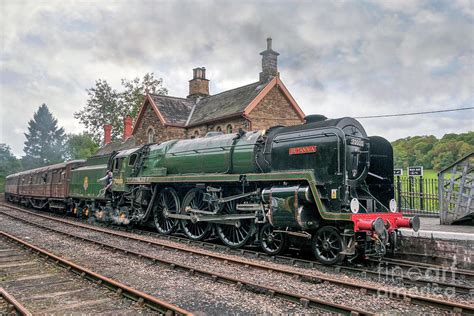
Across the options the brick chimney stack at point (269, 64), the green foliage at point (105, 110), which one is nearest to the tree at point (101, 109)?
the green foliage at point (105, 110)

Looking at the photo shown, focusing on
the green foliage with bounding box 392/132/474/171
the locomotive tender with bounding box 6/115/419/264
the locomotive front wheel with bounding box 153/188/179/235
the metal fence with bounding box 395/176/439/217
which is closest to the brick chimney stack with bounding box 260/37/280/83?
the green foliage with bounding box 392/132/474/171

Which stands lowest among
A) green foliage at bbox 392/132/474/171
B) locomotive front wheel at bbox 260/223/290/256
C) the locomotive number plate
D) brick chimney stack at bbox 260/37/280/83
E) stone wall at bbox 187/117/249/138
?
locomotive front wheel at bbox 260/223/290/256

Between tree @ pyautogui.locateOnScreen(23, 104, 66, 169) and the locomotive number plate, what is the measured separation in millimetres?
77020

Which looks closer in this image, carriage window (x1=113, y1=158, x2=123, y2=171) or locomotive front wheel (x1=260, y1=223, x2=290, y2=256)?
locomotive front wheel (x1=260, y1=223, x2=290, y2=256)

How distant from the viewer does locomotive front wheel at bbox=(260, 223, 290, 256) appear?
30.6ft

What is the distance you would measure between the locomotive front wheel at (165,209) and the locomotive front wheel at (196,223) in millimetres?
505

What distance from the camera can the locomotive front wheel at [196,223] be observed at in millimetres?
11691

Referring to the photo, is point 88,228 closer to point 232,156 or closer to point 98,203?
point 98,203

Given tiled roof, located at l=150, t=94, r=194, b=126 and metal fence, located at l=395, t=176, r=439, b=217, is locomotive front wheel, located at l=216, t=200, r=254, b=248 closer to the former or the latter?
metal fence, located at l=395, t=176, r=439, b=217

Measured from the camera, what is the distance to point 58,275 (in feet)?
24.2

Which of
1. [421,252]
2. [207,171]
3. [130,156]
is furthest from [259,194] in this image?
[130,156]

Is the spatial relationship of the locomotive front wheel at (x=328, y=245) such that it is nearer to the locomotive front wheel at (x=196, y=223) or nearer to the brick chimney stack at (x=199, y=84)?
the locomotive front wheel at (x=196, y=223)

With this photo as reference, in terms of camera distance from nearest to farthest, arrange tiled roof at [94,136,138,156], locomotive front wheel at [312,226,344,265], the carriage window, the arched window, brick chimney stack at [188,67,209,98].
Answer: locomotive front wheel at [312,226,344,265] → the carriage window → the arched window → brick chimney stack at [188,67,209,98] → tiled roof at [94,136,138,156]

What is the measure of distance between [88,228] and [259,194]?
7.90 meters
